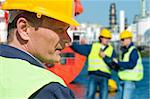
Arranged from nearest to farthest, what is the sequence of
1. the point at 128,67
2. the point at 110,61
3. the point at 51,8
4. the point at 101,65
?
the point at 51,8
the point at 128,67
the point at 110,61
the point at 101,65

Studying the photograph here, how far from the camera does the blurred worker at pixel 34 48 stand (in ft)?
4.25

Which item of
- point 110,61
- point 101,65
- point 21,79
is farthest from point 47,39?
point 101,65

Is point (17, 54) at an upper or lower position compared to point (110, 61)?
upper

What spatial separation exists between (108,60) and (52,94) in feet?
22.9

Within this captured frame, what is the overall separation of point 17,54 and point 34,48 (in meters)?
0.08

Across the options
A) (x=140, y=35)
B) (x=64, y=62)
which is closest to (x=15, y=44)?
(x=64, y=62)

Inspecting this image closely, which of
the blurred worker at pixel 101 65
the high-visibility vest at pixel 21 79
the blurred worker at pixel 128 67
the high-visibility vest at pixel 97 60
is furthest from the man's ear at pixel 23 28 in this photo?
the high-visibility vest at pixel 97 60

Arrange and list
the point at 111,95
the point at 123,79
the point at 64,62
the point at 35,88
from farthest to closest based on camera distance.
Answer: the point at 64,62 < the point at 111,95 < the point at 123,79 < the point at 35,88

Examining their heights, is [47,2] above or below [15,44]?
above

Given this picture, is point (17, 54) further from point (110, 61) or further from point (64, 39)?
point (110, 61)

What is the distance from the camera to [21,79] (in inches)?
51.4

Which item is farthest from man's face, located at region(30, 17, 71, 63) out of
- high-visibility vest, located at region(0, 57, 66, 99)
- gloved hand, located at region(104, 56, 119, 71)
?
gloved hand, located at region(104, 56, 119, 71)

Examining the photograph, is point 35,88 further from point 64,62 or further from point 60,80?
point 64,62

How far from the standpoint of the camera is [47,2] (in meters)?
1.42
